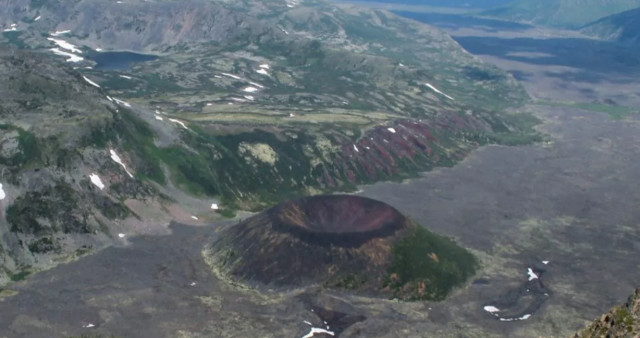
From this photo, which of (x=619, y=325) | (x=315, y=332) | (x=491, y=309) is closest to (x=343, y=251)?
(x=315, y=332)

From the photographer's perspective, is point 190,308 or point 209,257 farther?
point 209,257

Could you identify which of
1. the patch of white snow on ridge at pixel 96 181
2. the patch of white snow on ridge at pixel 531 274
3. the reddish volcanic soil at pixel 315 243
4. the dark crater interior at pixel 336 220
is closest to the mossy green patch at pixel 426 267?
the reddish volcanic soil at pixel 315 243

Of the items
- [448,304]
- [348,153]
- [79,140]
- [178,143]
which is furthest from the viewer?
[348,153]

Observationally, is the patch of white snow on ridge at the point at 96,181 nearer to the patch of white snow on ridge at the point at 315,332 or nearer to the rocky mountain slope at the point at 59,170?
the rocky mountain slope at the point at 59,170

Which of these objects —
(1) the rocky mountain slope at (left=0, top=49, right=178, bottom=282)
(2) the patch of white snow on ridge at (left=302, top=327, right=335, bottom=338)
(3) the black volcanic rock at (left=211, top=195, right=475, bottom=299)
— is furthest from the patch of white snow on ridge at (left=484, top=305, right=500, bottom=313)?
(1) the rocky mountain slope at (left=0, top=49, right=178, bottom=282)

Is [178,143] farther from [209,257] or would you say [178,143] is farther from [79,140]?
[209,257]

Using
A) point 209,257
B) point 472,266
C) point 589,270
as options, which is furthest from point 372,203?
point 589,270

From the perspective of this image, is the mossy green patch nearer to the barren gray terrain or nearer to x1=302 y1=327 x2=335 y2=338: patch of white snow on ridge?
the barren gray terrain
